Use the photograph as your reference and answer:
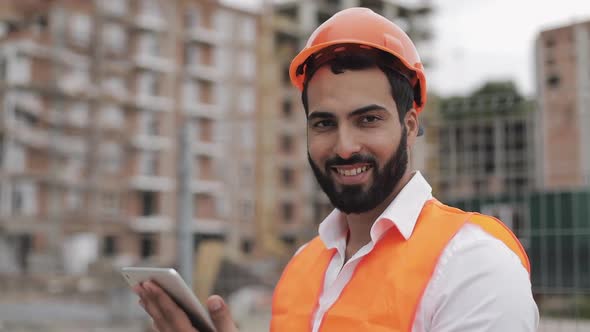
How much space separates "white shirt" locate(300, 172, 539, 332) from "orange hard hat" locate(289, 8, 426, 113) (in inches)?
10.9

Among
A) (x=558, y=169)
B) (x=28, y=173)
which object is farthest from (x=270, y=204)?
(x=28, y=173)

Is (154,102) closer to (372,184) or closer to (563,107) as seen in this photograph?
(563,107)

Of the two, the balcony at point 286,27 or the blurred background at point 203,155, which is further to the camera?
the balcony at point 286,27

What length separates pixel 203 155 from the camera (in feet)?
38.0

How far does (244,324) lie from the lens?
28.4 ft

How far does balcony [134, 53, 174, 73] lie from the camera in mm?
39500

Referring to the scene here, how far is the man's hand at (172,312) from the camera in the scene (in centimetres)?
144

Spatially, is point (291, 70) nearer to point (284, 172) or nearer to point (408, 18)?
point (284, 172)

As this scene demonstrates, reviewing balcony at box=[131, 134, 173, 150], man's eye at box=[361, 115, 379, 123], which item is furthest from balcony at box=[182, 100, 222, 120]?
man's eye at box=[361, 115, 379, 123]

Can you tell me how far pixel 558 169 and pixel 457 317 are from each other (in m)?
5.30

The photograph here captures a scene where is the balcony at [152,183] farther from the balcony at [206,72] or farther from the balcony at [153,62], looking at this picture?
the balcony at [206,72]

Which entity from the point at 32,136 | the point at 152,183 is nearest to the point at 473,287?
the point at 32,136

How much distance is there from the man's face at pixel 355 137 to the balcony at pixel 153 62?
38907 mm

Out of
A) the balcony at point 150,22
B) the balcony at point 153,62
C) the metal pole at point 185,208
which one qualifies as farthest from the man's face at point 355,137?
the balcony at point 150,22
